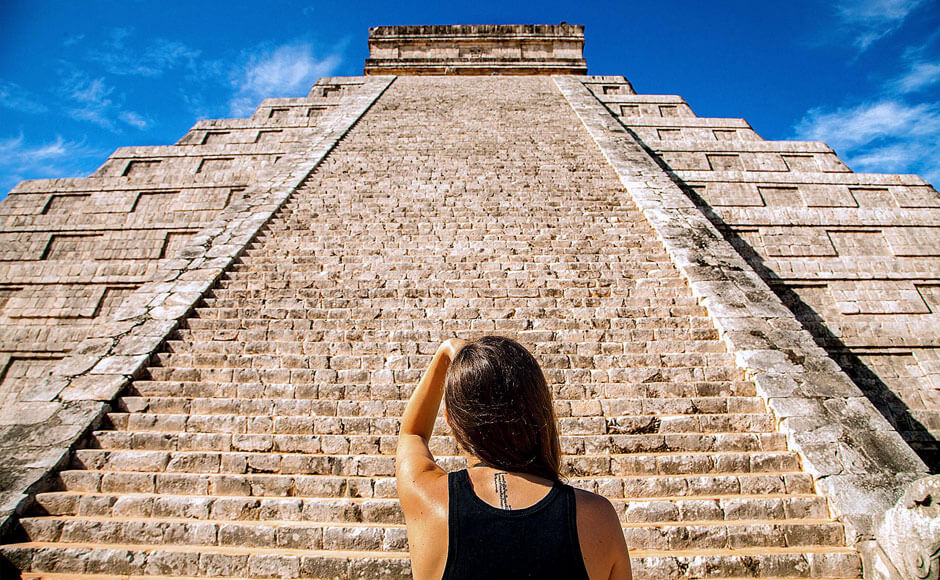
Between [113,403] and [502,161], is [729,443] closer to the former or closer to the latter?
[113,403]

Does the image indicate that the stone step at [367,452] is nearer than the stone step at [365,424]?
Yes

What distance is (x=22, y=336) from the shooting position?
6762mm

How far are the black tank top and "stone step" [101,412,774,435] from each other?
272 cm

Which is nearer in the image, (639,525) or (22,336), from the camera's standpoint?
(639,525)

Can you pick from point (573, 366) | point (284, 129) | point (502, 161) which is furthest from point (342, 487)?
point (284, 129)

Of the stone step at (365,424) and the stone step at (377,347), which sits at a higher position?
the stone step at (377,347)

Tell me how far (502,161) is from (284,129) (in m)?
5.30

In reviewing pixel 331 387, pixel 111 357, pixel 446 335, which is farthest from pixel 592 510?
pixel 111 357

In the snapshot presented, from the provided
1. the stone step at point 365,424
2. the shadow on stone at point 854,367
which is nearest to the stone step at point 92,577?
the stone step at point 365,424

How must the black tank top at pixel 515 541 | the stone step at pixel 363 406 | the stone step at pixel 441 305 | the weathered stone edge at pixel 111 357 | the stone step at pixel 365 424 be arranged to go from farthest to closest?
→ the stone step at pixel 441 305, the stone step at pixel 363 406, the stone step at pixel 365 424, the weathered stone edge at pixel 111 357, the black tank top at pixel 515 541

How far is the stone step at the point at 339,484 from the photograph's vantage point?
3.18 m

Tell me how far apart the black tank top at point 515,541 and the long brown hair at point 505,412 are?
0.10 m

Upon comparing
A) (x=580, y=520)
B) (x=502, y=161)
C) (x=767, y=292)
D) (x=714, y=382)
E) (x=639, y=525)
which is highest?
(x=502, y=161)

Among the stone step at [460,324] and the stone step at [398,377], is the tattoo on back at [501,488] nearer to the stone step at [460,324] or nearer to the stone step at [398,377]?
the stone step at [398,377]
